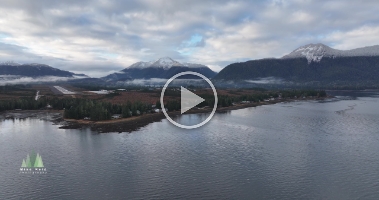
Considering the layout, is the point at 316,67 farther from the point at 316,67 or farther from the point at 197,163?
the point at 197,163

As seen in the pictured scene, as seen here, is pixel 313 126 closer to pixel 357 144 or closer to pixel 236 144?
pixel 357 144

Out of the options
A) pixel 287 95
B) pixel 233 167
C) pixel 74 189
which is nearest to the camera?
pixel 74 189

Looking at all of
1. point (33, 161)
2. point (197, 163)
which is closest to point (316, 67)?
point (197, 163)

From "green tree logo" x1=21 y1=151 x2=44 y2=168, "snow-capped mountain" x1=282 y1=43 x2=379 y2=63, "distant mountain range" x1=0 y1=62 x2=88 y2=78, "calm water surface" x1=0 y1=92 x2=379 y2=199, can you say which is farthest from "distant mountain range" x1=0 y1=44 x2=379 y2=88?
"green tree logo" x1=21 y1=151 x2=44 y2=168

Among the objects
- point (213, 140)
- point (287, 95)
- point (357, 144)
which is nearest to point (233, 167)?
point (213, 140)

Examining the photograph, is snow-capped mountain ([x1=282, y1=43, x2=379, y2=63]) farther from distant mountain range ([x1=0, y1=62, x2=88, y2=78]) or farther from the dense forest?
distant mountain range ([x1=0, y1=62, x2=88, y2=78])
